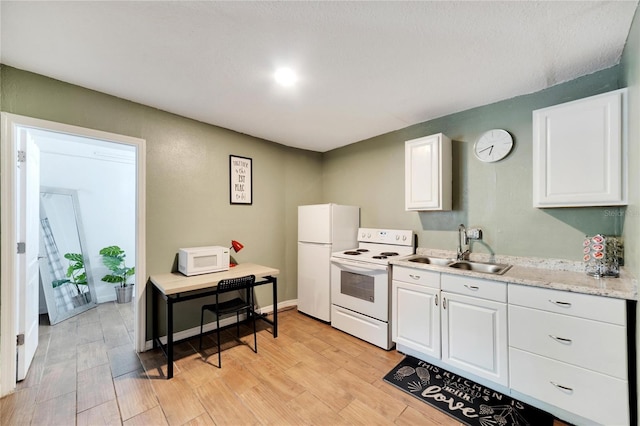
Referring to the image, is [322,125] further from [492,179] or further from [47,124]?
[47,124]

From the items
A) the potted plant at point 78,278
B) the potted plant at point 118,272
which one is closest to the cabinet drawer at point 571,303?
the potted plant at point 118,272

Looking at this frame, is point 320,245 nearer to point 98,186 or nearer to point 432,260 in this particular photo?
point 432,260

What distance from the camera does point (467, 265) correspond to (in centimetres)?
244

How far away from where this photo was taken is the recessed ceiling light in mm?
1896

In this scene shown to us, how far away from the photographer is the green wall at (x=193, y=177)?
6.76 ft

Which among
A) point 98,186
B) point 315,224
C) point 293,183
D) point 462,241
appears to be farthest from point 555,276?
point 98,186

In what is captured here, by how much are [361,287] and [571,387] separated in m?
1.67

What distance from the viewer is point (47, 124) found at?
1.99m

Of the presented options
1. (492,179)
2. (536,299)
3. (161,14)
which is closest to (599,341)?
(536,299)

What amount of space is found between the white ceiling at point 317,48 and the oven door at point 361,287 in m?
1.71

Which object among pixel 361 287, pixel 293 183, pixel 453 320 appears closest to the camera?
pixel 453 320

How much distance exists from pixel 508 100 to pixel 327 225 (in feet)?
7.33

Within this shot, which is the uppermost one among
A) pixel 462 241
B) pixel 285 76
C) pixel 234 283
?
pixel 285 76

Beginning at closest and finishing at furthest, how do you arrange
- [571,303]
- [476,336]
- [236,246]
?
[571,303] < [476,336] < [236,246]
